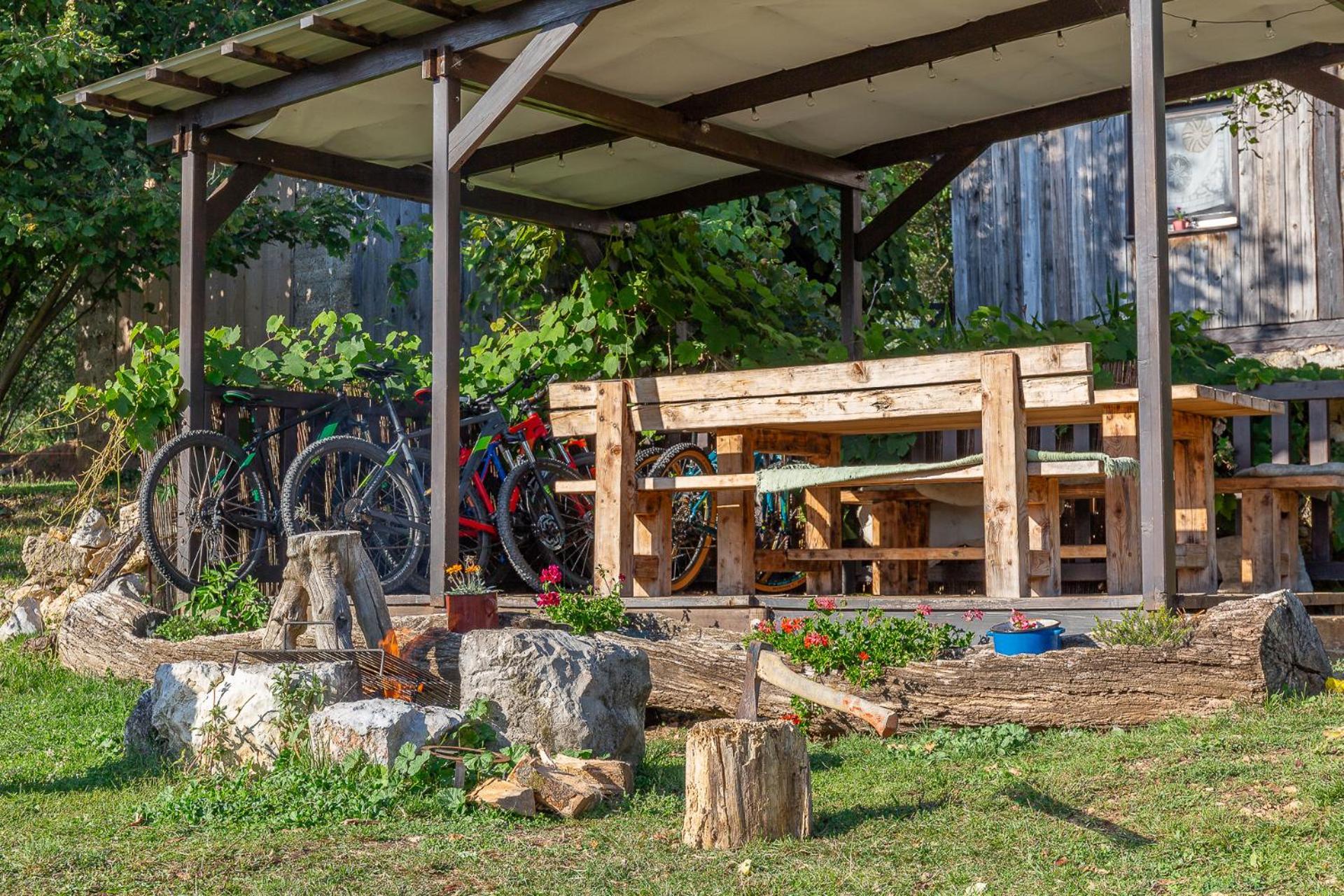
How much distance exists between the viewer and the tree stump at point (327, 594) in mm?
7332

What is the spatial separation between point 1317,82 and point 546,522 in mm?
5148

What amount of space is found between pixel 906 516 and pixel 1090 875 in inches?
197

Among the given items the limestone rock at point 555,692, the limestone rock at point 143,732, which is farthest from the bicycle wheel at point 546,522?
the limestone rock at point 555,692

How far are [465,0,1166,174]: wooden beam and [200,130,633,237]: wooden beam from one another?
552 mm

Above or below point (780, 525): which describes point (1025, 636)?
below

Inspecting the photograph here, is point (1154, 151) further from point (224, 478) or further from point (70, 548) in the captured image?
point (70, 548)

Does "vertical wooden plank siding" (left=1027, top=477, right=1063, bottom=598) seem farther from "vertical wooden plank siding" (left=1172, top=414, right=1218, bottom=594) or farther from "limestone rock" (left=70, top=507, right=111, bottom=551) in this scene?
"limestone rock" (left=70, top=507, right=111, bottom=551)

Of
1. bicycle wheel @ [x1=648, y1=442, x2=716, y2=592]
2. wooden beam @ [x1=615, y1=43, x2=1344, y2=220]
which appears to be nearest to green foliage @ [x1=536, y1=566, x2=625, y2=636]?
bicycle wheel @ [x1=648, y1=442, x2=716, y2=592]

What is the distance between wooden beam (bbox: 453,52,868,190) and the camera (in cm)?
821

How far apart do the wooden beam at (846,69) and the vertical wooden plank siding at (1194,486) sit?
211 centimetres

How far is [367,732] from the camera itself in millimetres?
5398

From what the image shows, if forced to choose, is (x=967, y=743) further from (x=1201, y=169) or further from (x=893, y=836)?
(x=1201, y=169)

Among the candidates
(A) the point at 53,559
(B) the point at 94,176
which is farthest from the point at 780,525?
(B) the point at 94,176

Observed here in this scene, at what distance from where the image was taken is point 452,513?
7832 millimetres
